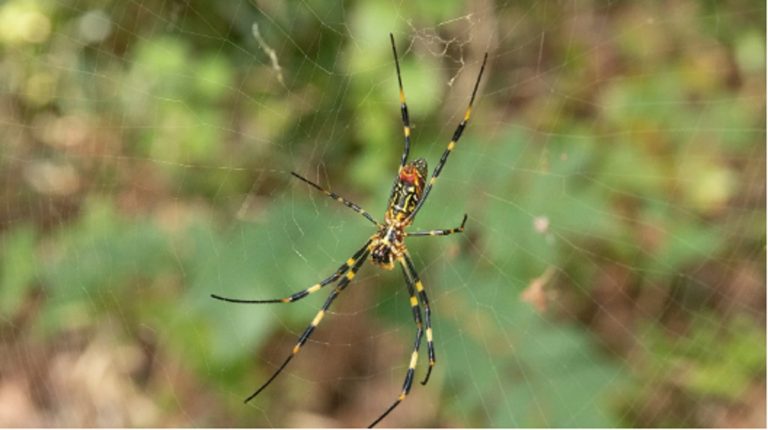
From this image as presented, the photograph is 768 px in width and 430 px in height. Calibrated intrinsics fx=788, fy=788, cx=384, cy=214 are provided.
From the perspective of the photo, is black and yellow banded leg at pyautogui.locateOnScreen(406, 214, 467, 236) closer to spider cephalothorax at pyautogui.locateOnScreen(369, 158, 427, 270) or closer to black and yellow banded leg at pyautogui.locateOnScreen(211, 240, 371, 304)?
spider cephalothorax at pyautogui.locateOnScreen(369, 158, 427, 270)

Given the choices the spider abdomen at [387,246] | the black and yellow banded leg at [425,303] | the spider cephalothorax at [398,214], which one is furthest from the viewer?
the black and yellow banded leg at [425,303]

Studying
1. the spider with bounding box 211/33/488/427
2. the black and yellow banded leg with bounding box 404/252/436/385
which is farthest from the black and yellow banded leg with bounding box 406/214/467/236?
the black and yellow banded leg with bounding box 404/252/436/385

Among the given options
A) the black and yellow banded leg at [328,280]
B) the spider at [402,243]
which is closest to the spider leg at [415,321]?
the spider at [402,243]

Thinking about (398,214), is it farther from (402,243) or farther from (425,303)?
(425,303)

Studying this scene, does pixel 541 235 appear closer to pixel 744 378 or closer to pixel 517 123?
pixel 517 123

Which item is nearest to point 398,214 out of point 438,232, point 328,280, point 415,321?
point 438,232

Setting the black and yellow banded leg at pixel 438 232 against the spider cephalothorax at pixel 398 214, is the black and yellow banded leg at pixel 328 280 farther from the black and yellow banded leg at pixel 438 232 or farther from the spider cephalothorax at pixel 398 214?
the black and yellow banded leg at pixel 438 232
